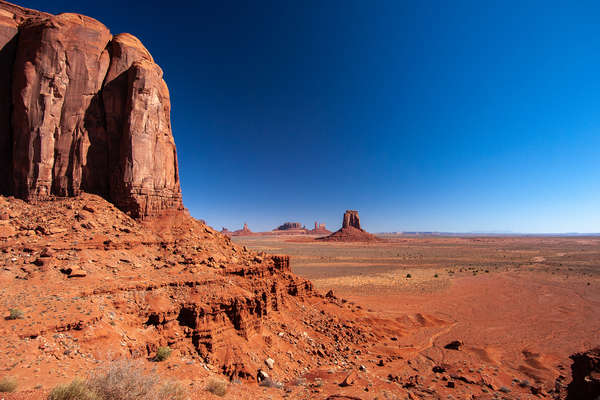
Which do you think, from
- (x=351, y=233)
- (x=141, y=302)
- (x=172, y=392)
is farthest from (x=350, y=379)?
(x=351, y=233)

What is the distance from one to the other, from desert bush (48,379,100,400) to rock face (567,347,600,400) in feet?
38.2

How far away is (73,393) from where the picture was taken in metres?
5.27

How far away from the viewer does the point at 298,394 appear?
10219mm

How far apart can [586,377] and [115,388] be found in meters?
11.7

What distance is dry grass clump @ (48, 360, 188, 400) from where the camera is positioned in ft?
17.3

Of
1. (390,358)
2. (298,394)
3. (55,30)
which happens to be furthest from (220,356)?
(55,30)

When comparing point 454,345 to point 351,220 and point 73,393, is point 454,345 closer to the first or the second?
point 73,393

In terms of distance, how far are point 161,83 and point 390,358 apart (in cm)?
2022

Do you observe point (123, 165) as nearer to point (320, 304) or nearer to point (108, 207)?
point (108, 207)

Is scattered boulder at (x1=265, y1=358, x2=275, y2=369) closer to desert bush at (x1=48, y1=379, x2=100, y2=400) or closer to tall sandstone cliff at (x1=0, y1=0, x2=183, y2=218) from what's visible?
desert bush at (x1=48, y1=379, x2=100, y2=400)

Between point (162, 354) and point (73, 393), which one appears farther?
point (162, 354)

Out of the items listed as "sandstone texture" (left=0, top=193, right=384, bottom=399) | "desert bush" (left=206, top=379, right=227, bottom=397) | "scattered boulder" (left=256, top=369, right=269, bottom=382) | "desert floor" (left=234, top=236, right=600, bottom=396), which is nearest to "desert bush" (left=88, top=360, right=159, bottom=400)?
"sandstone texture" (left=0, top=193, right=384, bottom=399)

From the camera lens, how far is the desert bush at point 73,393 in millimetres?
5165

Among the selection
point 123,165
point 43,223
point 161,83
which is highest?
point 161,83
